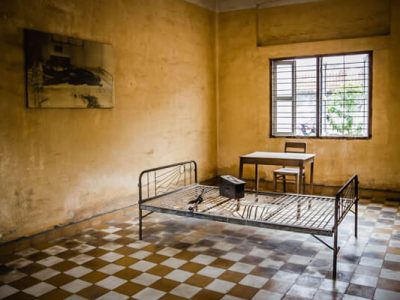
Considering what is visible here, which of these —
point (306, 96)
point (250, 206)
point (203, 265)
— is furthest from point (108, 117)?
point (306, 96)

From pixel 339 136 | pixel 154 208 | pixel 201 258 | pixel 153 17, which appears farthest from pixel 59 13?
pixel 339 136

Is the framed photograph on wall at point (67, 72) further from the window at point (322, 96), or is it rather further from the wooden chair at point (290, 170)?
the window at point (322, 96)

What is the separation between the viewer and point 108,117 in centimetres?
596

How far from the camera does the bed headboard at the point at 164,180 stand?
671 cm

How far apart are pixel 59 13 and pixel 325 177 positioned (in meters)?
5.23

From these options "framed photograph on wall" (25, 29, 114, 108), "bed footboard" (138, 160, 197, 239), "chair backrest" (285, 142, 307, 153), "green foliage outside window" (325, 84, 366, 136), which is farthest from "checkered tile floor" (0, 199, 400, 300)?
"green foliage outside window" (325, 84, 366, 136)

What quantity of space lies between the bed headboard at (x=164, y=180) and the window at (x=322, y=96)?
6.26 ft

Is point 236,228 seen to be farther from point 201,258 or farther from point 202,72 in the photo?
point 202,72

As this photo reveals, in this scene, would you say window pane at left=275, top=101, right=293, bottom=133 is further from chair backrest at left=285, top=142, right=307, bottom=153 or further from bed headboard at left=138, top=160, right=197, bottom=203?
bed headboard at left=138, top=160, right=197, bottom=203

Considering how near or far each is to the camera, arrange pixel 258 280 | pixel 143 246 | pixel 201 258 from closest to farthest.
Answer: pixel 258 280 → pixel 201 258 → pixel 143 246

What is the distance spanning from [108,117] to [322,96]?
12.9ft

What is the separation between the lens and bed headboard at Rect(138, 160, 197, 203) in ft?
22.0

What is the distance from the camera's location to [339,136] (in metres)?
7.60

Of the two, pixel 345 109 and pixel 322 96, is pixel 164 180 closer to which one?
pixel 322 96
